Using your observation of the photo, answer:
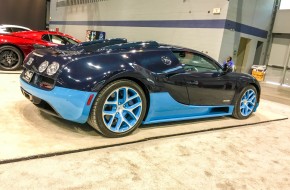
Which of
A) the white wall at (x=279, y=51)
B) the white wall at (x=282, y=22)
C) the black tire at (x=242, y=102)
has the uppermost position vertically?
the white wall at (x=282, y=22)

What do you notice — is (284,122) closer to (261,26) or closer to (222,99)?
(222,99)

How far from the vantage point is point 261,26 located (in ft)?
38.2

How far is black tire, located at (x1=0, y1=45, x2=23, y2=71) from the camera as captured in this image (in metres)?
6.22

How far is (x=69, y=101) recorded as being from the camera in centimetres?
263

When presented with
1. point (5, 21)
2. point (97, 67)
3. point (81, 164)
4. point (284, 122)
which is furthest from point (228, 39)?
point (5, 21)

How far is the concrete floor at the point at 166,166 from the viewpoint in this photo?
2041 millimetres

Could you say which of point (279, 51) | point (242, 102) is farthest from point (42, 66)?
point (279, 51)

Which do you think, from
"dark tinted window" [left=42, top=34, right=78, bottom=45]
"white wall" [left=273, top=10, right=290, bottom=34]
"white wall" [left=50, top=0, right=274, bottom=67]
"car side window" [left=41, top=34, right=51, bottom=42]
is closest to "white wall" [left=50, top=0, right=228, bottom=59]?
"white wall" [left=50, top=0, right=274, bottom=67]

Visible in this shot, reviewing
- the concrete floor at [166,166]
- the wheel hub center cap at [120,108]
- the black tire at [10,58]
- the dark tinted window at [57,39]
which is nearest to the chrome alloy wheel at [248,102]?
the concrete floor at [166,166]

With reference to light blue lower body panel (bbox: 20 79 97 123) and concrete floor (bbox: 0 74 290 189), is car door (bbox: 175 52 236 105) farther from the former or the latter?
light blue lower body panel (bbox: 20 79 97 123)

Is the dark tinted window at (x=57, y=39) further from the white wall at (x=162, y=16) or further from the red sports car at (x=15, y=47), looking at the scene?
the white wall at (x=162, y=16)

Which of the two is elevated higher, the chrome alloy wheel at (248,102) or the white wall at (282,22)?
the white wall at (282,22)

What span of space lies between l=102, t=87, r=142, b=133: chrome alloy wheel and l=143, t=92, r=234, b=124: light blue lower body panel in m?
0.20

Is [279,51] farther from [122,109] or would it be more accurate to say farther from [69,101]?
[69,101]
